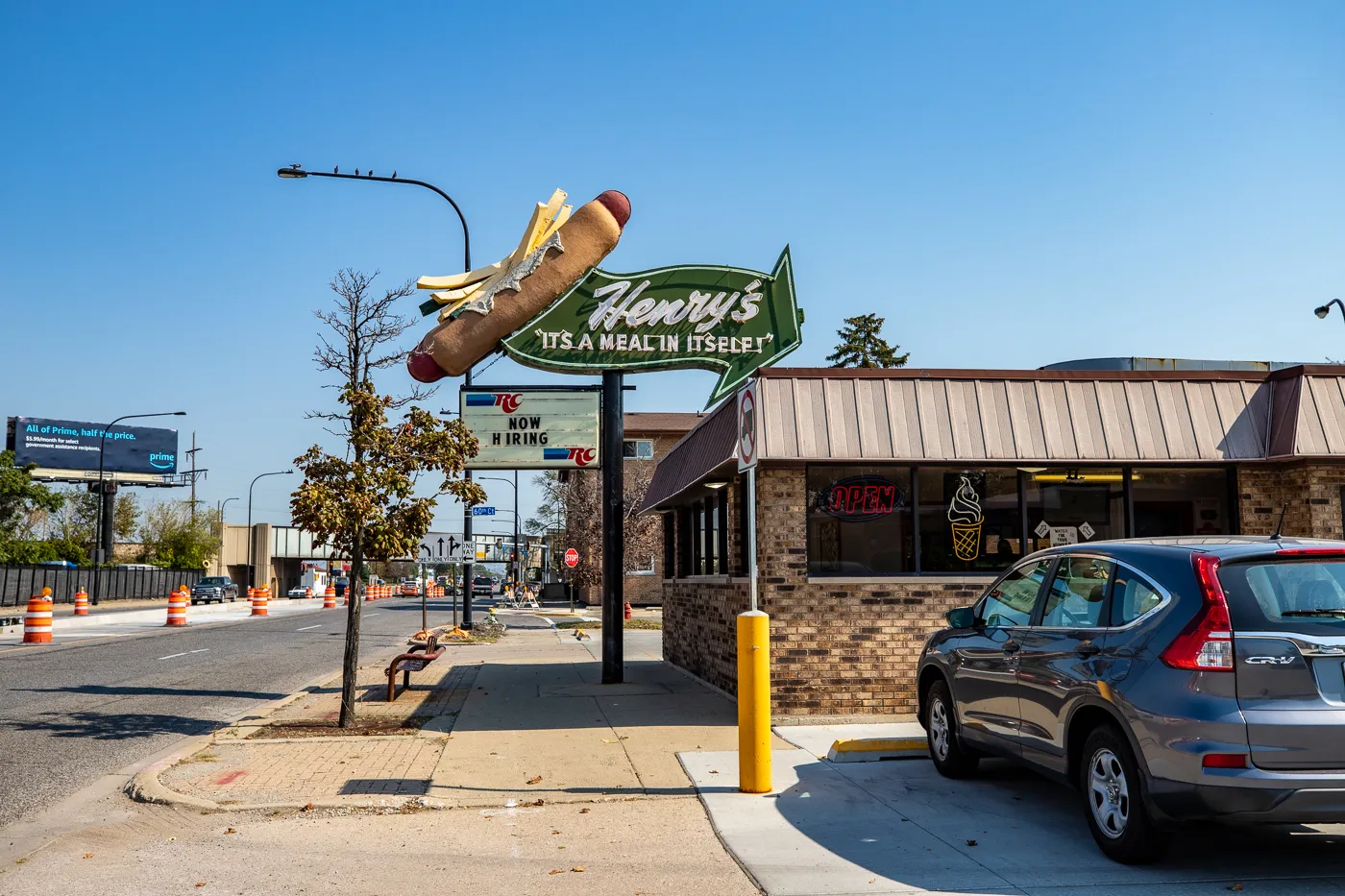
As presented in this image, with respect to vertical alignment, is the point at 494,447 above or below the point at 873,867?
above

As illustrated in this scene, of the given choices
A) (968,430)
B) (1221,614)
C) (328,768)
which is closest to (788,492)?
(968,430)

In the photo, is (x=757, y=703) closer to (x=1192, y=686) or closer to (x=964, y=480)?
(x=1192, y=686)

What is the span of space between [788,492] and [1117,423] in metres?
3.46

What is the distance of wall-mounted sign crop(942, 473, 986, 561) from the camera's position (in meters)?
11.8

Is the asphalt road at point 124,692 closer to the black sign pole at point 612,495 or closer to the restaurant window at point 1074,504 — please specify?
the black sign pole at point 612,495

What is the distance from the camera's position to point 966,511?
1186 cm

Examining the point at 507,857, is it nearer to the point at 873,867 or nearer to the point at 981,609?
the point at 873,867

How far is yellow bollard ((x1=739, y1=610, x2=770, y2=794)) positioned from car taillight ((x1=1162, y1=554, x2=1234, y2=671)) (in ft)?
9.98

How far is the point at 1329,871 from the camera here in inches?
231

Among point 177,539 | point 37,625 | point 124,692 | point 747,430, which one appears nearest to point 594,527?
point 37,625

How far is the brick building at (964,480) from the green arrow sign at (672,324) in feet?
9.00

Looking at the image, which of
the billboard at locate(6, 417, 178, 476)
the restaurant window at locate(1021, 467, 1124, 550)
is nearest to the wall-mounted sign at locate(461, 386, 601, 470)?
the restaurant window at locate(1021, 467, 1124, 550)

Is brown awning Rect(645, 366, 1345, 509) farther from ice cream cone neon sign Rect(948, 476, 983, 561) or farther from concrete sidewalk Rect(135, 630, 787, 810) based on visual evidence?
concrete sidewalk Rect(135, 630, 787, 810)

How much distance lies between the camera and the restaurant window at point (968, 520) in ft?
38.6
